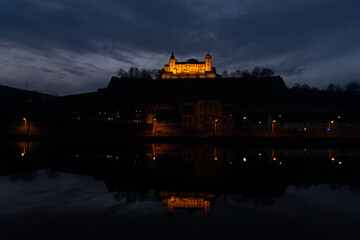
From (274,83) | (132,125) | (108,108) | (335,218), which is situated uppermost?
(274,83)

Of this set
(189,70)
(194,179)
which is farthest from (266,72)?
(194,179)

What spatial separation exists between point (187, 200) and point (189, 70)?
126 meters

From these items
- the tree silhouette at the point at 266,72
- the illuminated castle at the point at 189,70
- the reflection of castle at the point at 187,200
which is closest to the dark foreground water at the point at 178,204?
the reflection of castle at the point at 187,200

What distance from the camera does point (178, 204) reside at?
12.7 metres

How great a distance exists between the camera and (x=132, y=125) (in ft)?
210

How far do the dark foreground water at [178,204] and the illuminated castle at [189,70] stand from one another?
373 feet

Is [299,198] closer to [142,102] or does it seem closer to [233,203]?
[233,203]

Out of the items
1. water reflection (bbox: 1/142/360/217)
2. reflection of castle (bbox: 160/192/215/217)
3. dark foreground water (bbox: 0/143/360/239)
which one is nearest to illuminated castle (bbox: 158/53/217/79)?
water reflection (bbox: 1/142/360/217)

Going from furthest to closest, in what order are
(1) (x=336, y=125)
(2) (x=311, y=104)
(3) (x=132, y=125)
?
(2) (x=311, y=104) < (1) (x=336, y=125) < (3) (x=132, y=125)

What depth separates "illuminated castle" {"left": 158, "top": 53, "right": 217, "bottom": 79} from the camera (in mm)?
132625

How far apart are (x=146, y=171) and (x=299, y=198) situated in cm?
1164

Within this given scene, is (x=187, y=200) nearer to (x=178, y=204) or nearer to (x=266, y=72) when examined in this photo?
(x=178, y=204)

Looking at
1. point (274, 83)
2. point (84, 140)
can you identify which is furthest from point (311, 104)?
point (84, 140)

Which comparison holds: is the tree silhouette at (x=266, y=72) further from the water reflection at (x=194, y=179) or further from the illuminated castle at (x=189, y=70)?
the water reflection at (x=194, y=179)
